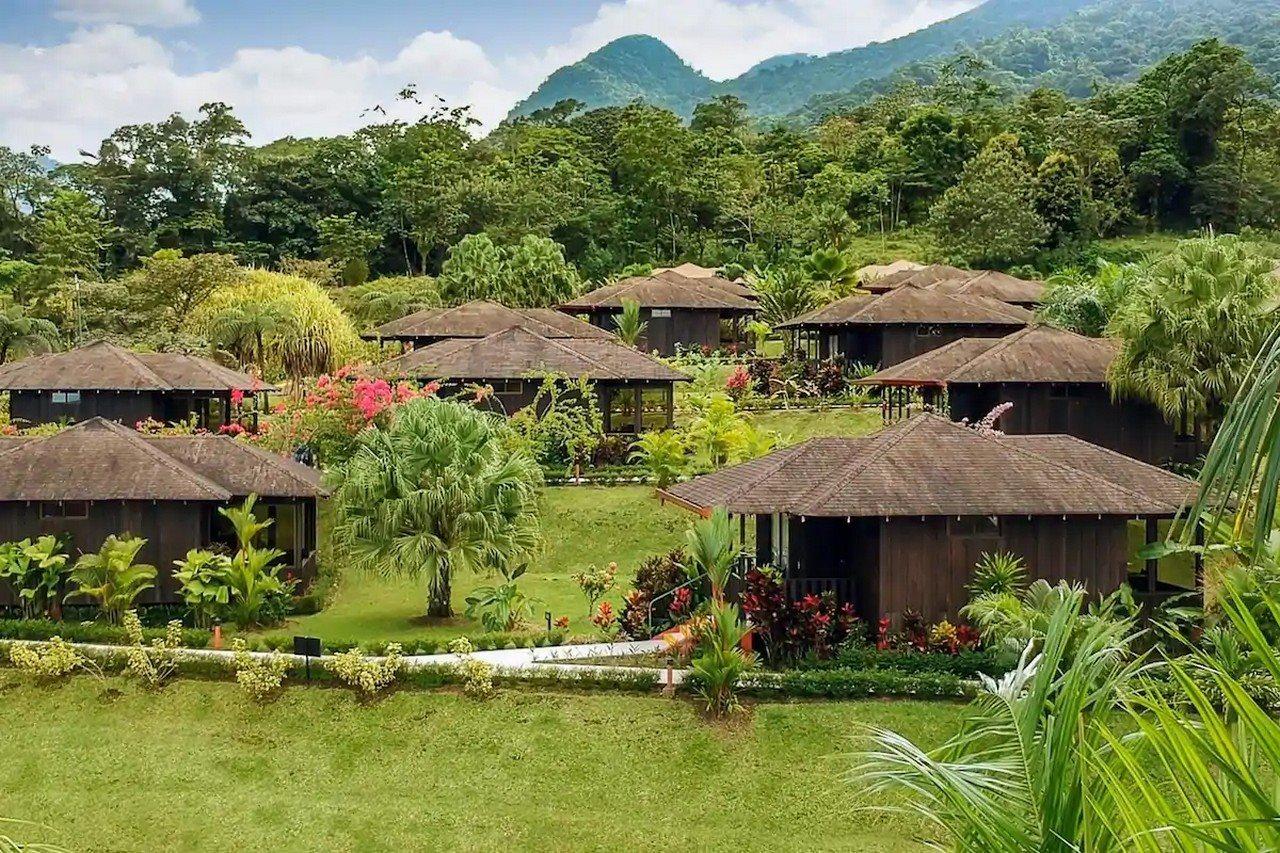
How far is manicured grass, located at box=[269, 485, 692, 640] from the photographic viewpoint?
69.8 feet

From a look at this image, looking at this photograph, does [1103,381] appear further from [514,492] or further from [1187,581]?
[514,492]

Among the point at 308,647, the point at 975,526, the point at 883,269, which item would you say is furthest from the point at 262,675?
the point at 883,269

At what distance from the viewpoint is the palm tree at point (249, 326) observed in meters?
36.2

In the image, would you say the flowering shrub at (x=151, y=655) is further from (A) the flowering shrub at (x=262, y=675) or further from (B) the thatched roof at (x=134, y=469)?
(B) the thatched roof at (x=134, y=469)

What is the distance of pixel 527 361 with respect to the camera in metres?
33.1

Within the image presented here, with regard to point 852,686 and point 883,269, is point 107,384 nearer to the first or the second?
point 852,686

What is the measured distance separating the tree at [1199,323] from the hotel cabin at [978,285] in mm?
14953

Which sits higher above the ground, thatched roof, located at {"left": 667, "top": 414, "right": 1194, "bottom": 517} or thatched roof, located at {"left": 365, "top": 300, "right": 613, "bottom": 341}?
thatched roof, located at {"left": 365, "top": 300, "right": 613, "bottom": 341}

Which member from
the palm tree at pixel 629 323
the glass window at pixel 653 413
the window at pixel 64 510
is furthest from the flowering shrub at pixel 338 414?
the palm tree at pixel 629 323

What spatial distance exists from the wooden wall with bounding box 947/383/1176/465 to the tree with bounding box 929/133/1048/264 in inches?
1306

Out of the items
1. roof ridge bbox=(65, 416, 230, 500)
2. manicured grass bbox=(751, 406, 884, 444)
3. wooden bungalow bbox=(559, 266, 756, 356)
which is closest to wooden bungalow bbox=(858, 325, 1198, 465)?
manicured grass bbox=(751, 406, 884, 444)

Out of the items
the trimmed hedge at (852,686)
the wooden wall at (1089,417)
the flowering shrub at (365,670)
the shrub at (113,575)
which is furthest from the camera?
the wooden wall at (1089,417)

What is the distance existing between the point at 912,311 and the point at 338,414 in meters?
18.2

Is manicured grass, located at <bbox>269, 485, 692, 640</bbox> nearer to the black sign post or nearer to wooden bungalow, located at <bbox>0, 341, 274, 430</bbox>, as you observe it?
the black sign post
